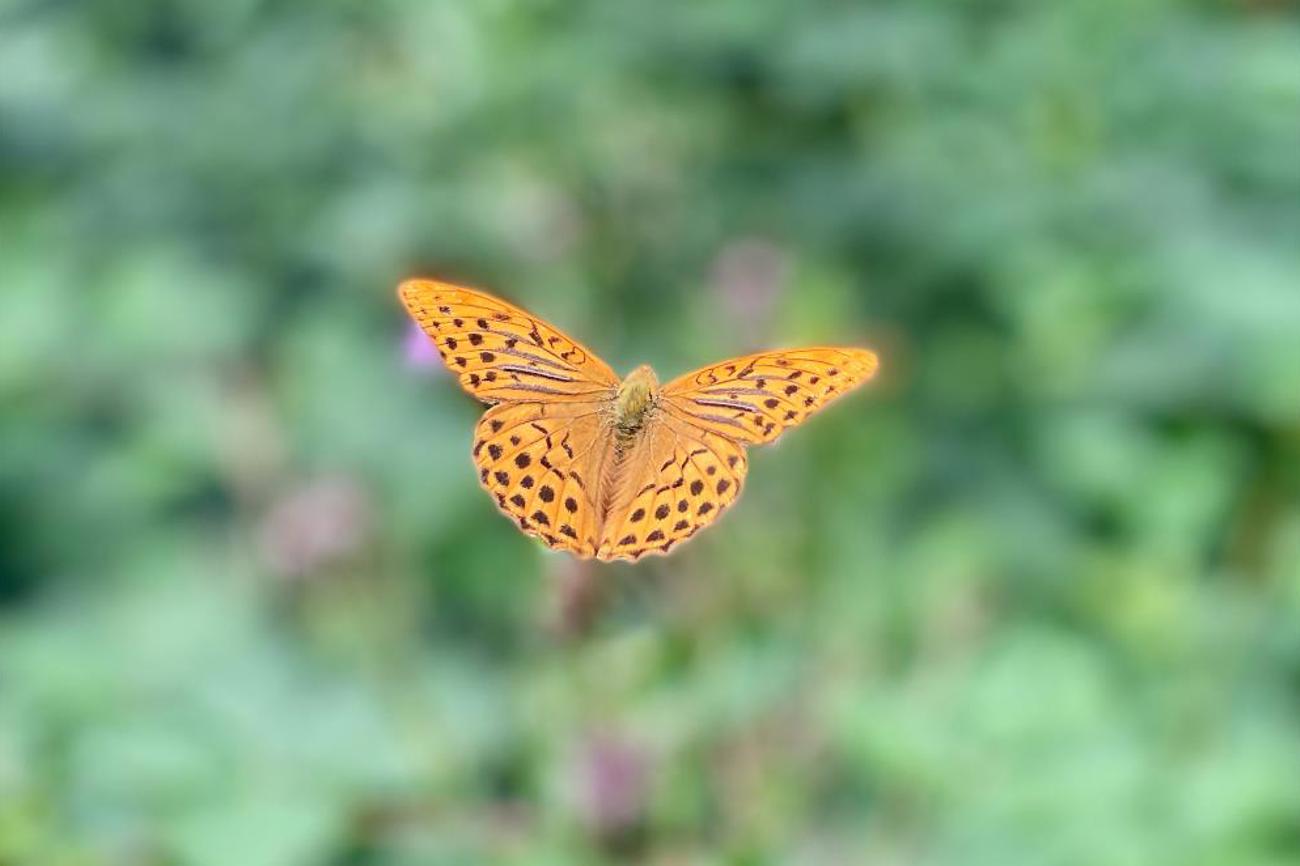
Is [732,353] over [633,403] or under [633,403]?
over

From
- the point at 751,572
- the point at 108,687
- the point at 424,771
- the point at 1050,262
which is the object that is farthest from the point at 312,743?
the point at 1050,262

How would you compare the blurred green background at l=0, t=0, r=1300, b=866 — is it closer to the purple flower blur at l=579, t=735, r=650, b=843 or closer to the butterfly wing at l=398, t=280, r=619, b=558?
the purple flower blur at l=579, t=735, r=650, b=843

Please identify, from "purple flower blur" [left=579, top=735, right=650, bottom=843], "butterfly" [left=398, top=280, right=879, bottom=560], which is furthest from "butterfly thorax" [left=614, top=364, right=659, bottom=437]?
"purple flower blur" [left=579, top=735, right=650, bottom=843]

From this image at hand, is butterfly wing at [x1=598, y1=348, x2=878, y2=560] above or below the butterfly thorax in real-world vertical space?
below

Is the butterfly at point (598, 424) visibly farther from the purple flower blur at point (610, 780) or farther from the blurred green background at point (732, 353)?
the blurred green background at point (732, 353)

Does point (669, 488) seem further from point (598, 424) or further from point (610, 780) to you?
point (610, 780)

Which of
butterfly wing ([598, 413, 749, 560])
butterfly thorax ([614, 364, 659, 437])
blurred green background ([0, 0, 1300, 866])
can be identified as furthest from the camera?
blurred green background ([0, 0, 1300, 866])

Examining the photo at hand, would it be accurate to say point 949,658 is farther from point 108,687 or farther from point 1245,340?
point 108,687

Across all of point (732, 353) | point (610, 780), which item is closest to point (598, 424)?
point (610, 780)
